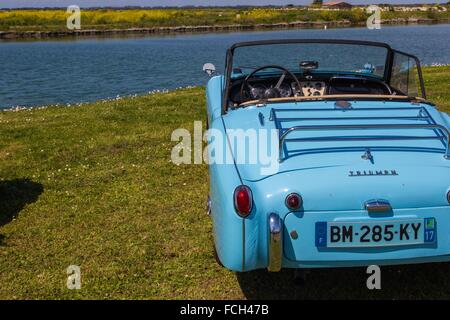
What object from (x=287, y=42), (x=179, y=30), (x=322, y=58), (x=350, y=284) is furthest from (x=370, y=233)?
(x=179, y=30)

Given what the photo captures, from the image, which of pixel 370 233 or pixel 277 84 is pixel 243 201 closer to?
pixel 370 233

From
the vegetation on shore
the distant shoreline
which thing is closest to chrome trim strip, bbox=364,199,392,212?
the distant shoreline

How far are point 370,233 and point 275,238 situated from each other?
569mm

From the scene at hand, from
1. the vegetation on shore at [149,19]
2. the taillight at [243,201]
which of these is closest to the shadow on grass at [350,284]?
the taillight at [243,201]

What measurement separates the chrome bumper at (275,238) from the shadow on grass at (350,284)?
80cm

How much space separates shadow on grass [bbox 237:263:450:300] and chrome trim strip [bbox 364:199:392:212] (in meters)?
0.97

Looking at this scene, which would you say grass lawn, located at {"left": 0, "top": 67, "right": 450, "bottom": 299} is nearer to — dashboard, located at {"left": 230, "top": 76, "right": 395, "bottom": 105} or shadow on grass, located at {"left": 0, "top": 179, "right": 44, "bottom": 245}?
shadow on grass, located at {"left": 0, "top": 179, "right": 44, "bottom": 245}

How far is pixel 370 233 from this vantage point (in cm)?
302

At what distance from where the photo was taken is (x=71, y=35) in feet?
263

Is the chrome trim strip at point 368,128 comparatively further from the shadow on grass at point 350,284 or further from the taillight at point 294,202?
the shadow on grass at point 350,284

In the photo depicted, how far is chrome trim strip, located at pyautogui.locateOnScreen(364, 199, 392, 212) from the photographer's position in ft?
9.77

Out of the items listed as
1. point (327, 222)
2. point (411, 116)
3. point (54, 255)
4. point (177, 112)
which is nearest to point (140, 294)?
point (54, 255)

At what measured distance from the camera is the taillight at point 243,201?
9.89ft
